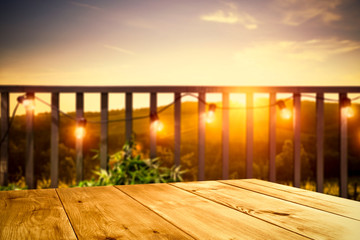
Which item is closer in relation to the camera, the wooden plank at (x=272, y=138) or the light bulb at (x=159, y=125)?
the light bulb at (x=159, y=125)

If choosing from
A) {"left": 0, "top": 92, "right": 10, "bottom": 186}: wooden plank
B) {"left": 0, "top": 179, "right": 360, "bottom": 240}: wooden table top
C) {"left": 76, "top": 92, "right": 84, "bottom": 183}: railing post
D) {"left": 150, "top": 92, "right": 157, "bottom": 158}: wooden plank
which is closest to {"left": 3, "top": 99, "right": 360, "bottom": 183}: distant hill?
{"left": 0, "top": 92, "right": 10, "bottom": 186}: wooden plank

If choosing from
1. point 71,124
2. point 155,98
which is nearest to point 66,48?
point 71,124

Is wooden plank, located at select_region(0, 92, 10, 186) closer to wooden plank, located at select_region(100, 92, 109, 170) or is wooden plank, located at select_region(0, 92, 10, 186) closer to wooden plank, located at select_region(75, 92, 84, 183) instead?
wooden plank, located at select_region(75, 92, 84, 183)

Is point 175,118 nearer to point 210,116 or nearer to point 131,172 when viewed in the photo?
point 210,116

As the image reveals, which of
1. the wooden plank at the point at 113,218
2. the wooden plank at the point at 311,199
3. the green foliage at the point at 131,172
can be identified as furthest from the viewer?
the green foliage at the point at 131,172

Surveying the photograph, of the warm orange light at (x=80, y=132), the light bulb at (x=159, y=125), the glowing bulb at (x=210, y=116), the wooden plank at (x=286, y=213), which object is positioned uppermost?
the glowing bulb at (x=210, y=116)

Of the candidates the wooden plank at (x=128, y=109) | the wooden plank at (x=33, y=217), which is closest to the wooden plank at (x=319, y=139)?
the wooden plank at (x=128, y=109)

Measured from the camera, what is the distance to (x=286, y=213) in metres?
0.83

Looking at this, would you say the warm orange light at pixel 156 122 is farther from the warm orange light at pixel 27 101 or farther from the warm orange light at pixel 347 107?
the warm orange light at pixel 347 107

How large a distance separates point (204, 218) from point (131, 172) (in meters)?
2.20

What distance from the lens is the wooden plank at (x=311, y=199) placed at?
2.82ft

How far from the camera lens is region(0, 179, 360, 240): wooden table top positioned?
0.67 m

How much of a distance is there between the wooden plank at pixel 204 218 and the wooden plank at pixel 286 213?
0.12ft

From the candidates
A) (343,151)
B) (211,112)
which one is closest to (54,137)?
(211,112)
